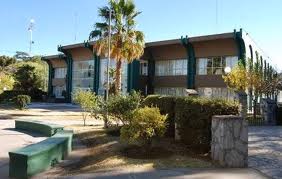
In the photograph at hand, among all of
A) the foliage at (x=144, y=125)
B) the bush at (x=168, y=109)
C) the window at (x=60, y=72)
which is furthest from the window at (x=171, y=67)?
the foliage at (x=144, y=125)

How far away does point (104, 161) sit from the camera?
1074 cm

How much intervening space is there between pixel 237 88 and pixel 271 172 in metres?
25.6

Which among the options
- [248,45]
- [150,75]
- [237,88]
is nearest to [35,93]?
[150,75]

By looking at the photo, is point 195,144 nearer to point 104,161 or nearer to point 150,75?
point 104,161

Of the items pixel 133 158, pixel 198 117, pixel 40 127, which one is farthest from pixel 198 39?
pixel 133 158

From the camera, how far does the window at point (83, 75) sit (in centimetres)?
5865

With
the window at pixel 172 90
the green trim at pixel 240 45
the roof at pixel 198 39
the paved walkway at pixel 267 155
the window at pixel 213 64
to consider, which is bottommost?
the paved walkway at pixel 267 155

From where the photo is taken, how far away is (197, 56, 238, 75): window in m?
45.3

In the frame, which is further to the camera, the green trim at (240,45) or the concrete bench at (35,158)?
the green trim at (240,45)

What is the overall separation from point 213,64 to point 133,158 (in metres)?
37.4

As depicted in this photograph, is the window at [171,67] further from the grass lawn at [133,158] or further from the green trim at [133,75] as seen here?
the grass lawn at [133,158]

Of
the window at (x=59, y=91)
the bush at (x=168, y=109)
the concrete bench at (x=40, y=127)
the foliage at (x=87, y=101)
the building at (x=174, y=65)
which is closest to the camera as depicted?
the bush at (x=168, y=109)

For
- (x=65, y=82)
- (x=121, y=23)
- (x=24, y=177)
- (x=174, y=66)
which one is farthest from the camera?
(x=65, y=82)

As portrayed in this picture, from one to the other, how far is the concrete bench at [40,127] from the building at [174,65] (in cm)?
2690
